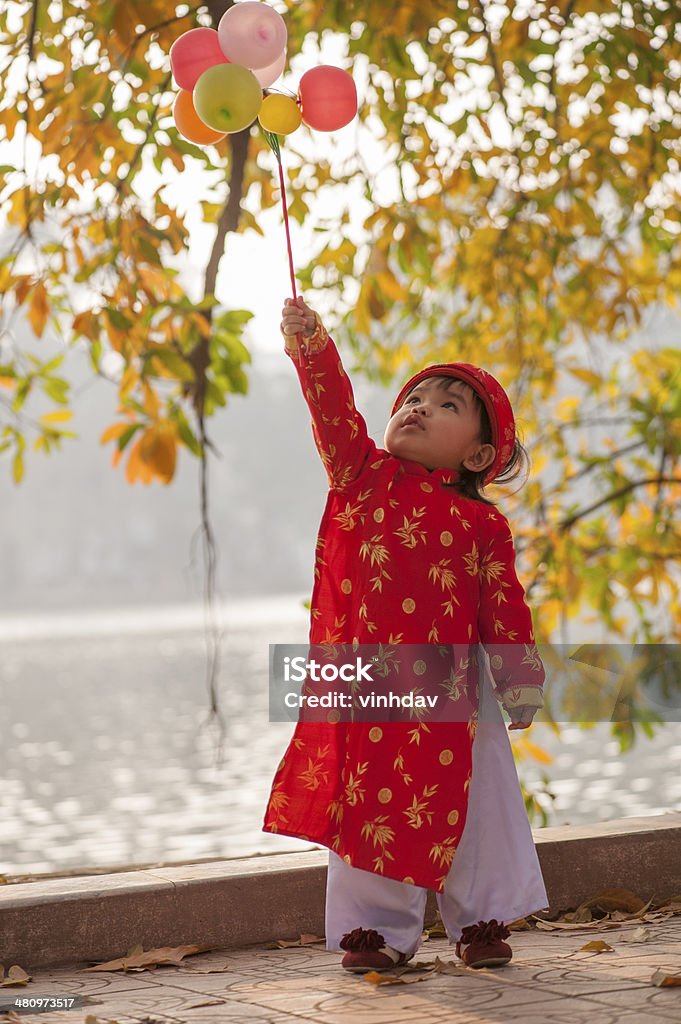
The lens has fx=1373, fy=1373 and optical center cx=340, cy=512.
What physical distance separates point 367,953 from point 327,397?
1064 mm

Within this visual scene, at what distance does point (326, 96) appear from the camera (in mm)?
2867

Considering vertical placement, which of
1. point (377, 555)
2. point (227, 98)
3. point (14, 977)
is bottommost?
point (14, 977)

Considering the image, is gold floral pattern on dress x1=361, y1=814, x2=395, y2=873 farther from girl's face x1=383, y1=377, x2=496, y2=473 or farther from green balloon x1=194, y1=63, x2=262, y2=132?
green balloon x1=194, y1=63, x2=262, y2=132

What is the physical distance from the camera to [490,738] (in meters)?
2.74

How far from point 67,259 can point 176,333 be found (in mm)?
547

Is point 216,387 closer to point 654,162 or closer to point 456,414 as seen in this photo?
point 456,414

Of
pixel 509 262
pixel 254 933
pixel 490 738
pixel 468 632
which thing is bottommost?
pixel 254 933

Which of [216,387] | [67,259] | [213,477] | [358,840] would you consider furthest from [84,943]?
[213,477]

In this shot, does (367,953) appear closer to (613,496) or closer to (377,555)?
(377,555)

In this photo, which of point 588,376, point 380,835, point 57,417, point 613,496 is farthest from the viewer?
point 588,376

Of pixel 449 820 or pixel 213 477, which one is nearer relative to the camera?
pixel 449 820

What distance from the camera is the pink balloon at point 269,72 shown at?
284 centimetres

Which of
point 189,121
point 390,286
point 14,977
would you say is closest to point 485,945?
point 14,977

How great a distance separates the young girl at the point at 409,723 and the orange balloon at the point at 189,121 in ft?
1.84
